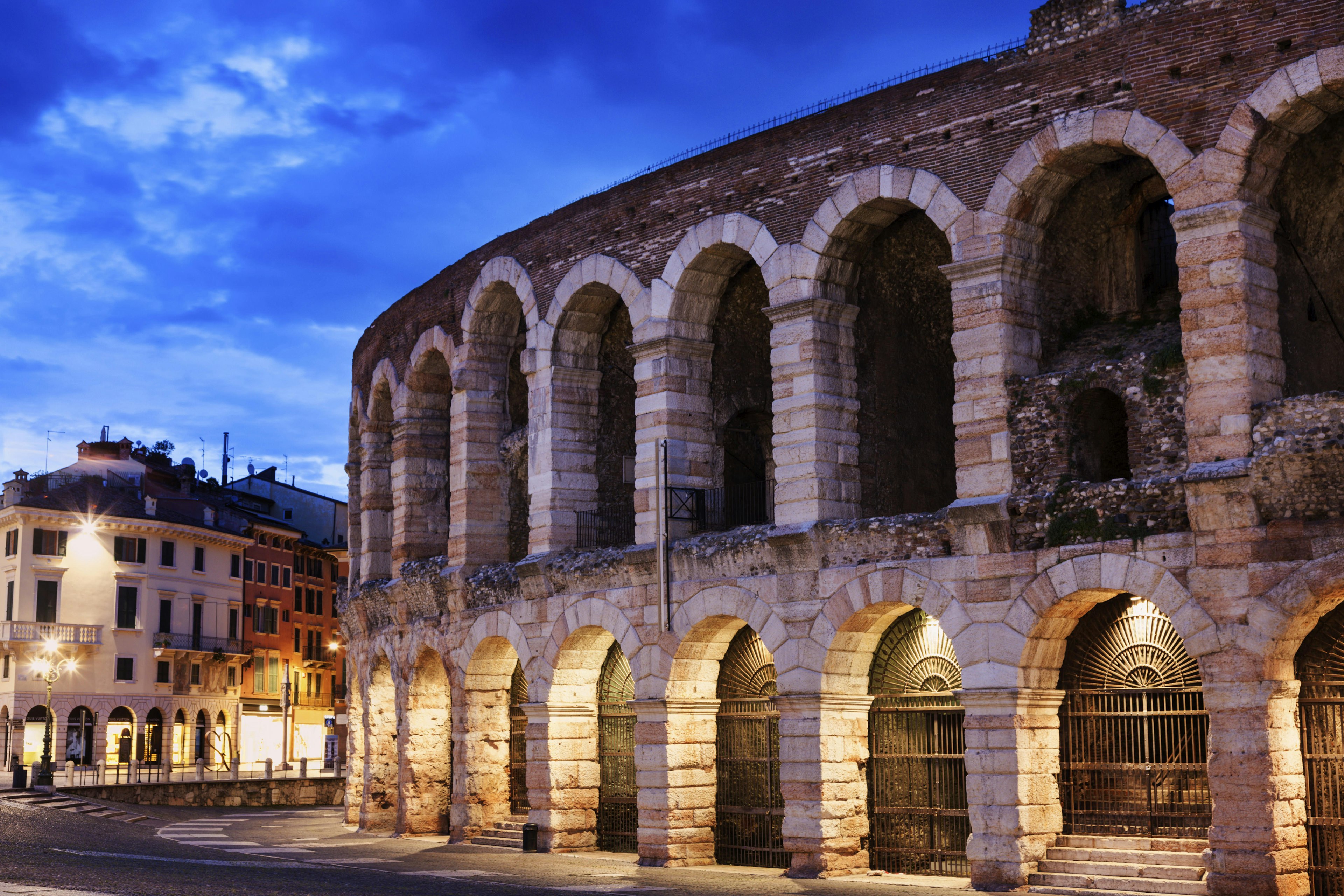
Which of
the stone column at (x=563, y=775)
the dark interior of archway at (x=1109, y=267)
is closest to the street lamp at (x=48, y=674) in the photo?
the stone column at (x=563, y=775)

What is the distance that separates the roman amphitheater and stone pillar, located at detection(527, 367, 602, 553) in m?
0.05

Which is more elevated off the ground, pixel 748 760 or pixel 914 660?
pixel 914 660

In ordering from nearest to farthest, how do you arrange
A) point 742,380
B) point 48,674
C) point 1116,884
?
point 1116,884 → point 742,380 → point 48,674

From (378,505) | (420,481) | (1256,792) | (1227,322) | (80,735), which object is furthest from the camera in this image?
(80,735)

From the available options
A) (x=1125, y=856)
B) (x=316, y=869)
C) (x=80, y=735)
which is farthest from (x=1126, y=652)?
(x=80, y=735)

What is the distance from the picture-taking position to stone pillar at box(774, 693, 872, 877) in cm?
2019

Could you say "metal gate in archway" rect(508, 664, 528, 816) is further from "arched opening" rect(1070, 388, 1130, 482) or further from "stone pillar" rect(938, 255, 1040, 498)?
"arched opening" rect(1070, 388, 1130, 482)

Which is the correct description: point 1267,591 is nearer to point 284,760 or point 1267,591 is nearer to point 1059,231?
point 1059,231

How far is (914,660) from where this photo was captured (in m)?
21.0

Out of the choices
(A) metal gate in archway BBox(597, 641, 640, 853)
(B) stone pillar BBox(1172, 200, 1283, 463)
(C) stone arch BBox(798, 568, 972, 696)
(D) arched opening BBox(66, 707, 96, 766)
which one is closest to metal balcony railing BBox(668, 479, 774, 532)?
(C) stone arch BBox(798, 568, 972, 696)

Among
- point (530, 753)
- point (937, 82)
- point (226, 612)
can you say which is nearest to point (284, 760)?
point (226, 612)

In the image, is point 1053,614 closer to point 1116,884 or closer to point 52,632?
point 1116,884

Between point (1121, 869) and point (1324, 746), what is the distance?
98.3 inches

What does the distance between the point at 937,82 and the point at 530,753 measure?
11418 mm
